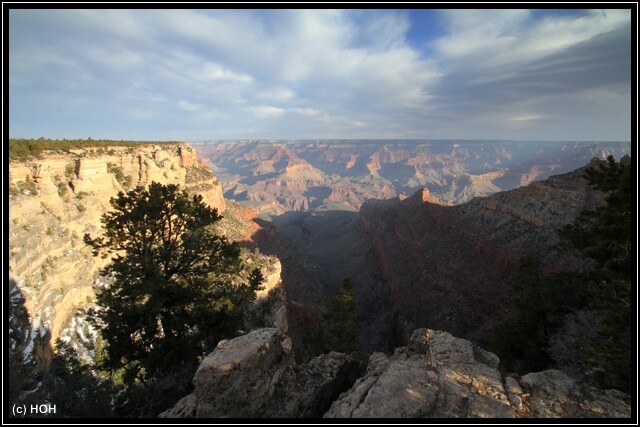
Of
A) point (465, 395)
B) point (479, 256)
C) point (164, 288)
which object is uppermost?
point (164, 288)

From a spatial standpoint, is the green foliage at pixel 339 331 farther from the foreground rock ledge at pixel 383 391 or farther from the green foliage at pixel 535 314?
the foreground rock ledge at pixel 383 391

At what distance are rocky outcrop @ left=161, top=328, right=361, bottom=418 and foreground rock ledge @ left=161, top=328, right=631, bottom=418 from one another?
0.8 inches

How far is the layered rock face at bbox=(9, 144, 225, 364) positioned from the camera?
1642cm

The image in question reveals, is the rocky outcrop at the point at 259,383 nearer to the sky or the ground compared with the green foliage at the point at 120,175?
nearer to the ground

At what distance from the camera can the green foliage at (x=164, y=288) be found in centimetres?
1127

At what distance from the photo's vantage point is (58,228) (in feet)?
66.5

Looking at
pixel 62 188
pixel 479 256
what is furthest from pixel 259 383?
pixel 479 256

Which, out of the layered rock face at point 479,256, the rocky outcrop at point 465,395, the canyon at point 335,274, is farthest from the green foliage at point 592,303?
the layered rock face at point 479,256

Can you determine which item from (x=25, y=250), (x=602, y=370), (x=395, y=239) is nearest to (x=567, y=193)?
(x=395, y=239)

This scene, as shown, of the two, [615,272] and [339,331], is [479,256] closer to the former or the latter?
[339,331]

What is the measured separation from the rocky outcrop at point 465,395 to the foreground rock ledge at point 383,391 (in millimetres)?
21

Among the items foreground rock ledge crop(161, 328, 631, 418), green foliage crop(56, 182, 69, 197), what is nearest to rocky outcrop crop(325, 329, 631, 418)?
foreground rock ledge crop(161, 328, 631, 418)

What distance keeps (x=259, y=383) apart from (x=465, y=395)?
4846 mm
